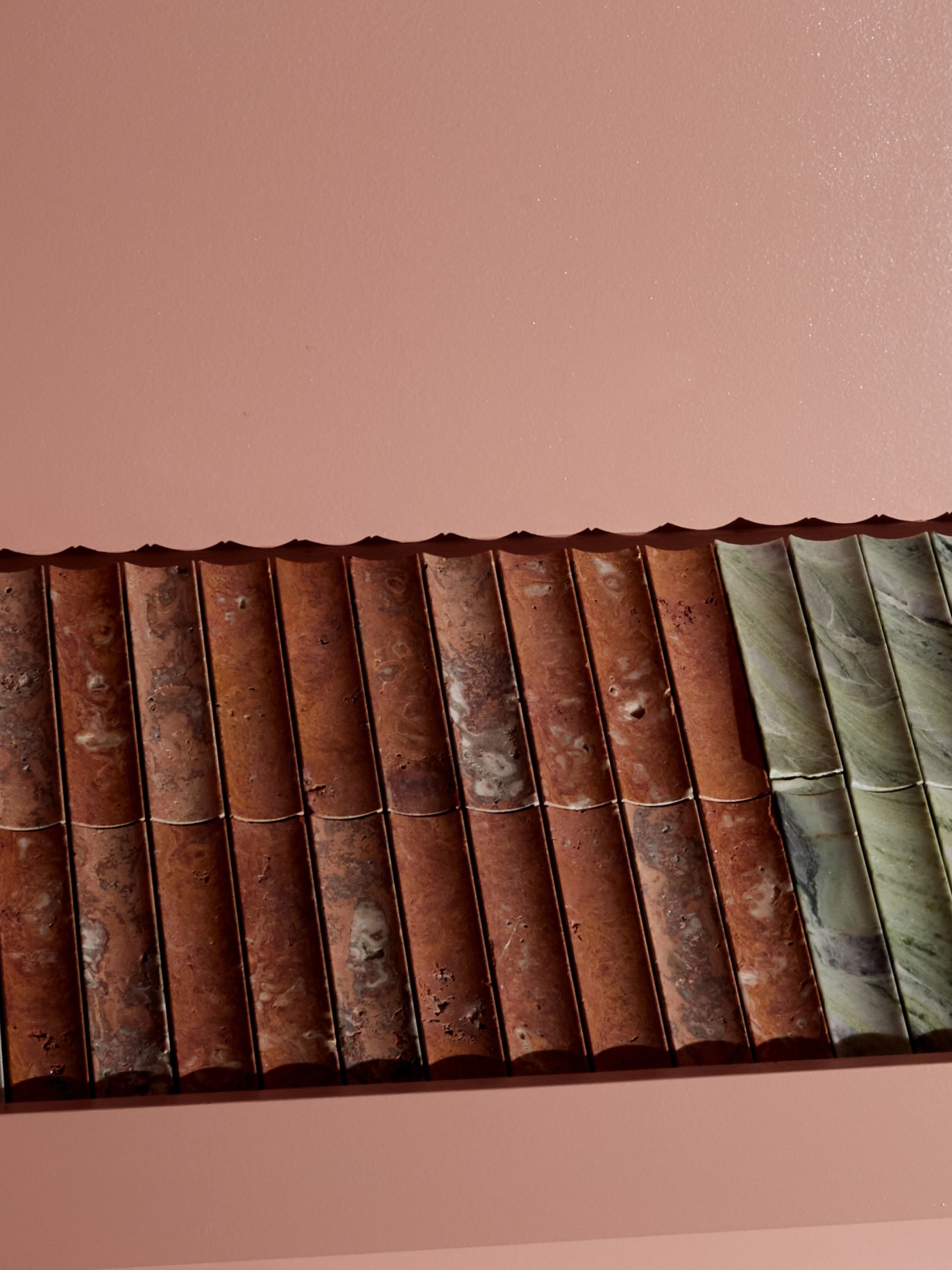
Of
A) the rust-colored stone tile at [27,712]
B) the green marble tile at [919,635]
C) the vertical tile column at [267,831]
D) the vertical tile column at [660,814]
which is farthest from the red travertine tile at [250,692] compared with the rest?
the green marble tile at [919,635]

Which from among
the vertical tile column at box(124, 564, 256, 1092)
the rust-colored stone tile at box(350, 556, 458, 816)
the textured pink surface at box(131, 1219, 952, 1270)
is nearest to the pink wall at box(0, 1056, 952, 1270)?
the textured pink surface at box(131, 1219, 952, 1270)

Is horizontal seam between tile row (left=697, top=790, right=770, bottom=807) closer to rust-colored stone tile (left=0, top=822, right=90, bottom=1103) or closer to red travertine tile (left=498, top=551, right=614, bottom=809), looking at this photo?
red travertine tile (left=498, top=551, right=614, bottom=809)

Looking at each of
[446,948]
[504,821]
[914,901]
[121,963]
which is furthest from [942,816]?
[121,963]

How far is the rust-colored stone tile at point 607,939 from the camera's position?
6.03ft

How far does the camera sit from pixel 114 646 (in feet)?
6.79

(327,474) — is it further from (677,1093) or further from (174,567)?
(677,1093)

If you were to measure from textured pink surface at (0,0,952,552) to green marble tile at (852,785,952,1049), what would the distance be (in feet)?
1.99

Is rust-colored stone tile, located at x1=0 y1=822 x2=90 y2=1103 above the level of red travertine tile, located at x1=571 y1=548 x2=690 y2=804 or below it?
below

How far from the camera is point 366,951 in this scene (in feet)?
6.11

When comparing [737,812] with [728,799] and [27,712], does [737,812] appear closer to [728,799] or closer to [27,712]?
[728,799]

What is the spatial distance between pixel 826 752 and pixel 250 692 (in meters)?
0.87

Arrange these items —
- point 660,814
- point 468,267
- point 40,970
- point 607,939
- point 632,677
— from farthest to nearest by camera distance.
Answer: point 468,267
point 632,677
point 660,814
point 607,939
point 40,970

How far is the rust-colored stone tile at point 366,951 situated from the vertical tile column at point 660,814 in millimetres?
352

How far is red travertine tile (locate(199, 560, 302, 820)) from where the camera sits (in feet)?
6.45
